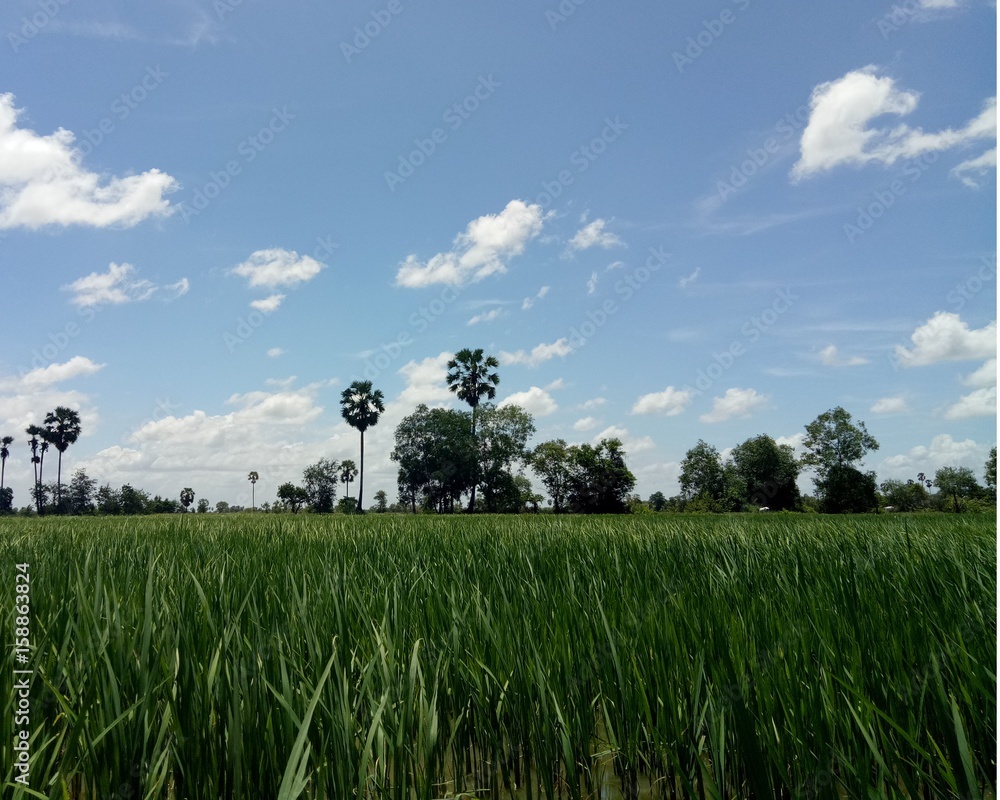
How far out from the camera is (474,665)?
2.12 m

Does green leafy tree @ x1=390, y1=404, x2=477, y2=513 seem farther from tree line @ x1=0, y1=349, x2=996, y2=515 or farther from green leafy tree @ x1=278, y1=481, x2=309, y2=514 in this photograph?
green leafy tree @ x1=278, y1=481, x2=309, y2=514

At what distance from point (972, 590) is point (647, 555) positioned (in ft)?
7.25

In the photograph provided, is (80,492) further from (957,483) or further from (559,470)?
(957,483)

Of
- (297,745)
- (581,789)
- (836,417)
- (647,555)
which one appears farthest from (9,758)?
(836,417)

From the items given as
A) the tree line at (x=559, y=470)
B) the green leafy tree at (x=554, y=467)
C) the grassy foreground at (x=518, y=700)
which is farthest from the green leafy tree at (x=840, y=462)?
the grassy foreground at (x=518, y=700)

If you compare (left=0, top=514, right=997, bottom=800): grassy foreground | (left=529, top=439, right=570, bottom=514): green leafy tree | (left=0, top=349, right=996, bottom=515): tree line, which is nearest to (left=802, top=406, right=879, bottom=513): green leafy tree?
(left=0, top=349, right=996, bottom=515): tree line

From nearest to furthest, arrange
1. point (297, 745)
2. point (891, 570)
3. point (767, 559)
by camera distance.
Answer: point (297, 745)
point (891, 570)
point (767, 559)

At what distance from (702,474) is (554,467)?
26.0m

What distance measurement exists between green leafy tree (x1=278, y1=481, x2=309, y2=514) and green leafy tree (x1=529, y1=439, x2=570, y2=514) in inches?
1607

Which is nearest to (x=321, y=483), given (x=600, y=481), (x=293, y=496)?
(x=293, y=496)

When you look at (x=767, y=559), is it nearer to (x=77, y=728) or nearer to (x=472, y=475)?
(x=77, y=728)

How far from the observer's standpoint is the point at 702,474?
2963 inches

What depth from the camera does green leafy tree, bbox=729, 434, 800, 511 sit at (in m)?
61.5

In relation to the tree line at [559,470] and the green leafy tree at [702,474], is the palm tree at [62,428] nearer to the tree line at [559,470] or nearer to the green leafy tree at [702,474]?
the tree line at [559,470]
